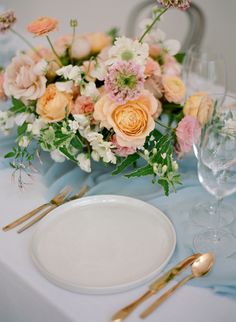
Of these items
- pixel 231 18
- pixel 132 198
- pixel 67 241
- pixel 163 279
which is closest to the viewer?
pixel 163 279

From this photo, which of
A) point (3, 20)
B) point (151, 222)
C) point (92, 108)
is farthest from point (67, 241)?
point (3, 20)

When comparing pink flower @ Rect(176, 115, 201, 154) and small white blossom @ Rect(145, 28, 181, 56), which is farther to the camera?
small white blossom @ Rect(145, 28, 181, 56)

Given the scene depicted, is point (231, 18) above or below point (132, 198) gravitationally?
below

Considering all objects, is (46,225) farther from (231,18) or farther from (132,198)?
(231,18)

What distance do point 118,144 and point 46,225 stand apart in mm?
221

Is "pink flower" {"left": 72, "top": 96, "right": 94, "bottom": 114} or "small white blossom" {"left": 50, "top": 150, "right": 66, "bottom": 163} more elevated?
"pink flower" {"left": 72, "top": 96, "right": 94, "bottom": 114}

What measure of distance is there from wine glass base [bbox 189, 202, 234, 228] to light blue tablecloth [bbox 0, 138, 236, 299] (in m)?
0.01

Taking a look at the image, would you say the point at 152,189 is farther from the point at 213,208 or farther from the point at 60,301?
the point at 60,301

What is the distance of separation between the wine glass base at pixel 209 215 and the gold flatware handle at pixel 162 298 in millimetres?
184

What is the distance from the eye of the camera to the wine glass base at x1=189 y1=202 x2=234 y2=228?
0.98m

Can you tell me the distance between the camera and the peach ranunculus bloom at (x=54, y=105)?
1.04 meters

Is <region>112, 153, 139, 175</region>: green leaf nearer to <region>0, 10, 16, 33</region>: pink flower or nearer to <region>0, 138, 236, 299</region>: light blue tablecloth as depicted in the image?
<region>0, 138, 236, 299</region>: light blue tablecloth

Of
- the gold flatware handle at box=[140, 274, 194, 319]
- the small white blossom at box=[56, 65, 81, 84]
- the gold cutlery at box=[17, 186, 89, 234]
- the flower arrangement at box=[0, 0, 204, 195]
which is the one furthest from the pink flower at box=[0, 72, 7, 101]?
the gold flatware handle at box=[140, 274, 194, 319]

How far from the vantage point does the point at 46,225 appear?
94 cm
